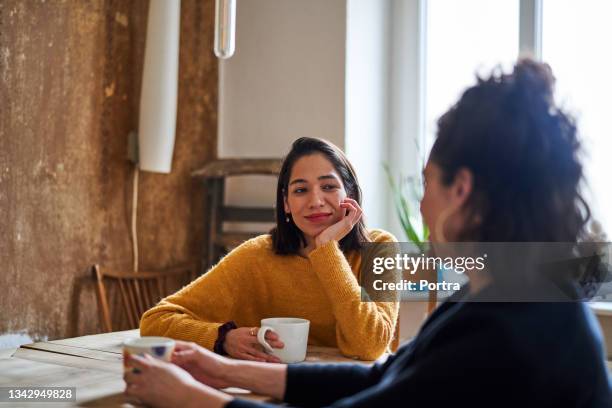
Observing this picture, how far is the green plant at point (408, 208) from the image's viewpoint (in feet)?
8.10

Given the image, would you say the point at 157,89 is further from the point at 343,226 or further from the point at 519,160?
the point at 519,160

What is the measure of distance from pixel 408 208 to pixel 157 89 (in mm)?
1100

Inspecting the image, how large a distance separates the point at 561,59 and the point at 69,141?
187 centimetres

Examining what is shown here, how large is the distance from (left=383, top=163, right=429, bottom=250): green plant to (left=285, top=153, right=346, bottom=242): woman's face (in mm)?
749

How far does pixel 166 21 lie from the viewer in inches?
104

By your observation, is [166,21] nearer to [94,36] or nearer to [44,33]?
[94,36]

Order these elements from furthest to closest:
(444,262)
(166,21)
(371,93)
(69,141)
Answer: (371,93)
(166,21)
(69,141)
(444,262)

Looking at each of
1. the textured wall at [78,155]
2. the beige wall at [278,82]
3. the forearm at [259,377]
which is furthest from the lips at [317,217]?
the textured wall at [78,155]

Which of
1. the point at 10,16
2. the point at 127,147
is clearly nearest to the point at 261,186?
the point at 127,147

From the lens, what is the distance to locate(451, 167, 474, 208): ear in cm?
79

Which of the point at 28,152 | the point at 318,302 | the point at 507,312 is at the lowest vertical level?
the point at 318,302

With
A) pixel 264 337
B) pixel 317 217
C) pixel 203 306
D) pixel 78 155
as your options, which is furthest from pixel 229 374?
pixel 78 155

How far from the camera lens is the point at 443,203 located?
83 cm

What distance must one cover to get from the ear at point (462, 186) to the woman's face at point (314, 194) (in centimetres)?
89
